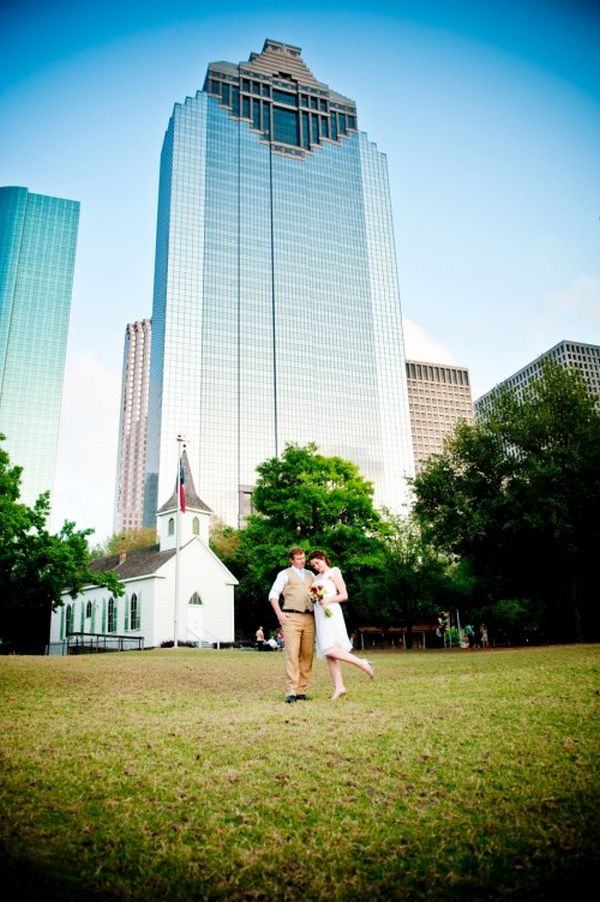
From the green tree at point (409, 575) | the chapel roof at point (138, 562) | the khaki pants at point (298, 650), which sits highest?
the chapel roof at point (138, 562)

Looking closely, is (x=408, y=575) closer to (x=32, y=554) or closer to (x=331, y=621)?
(x=32, y=554)

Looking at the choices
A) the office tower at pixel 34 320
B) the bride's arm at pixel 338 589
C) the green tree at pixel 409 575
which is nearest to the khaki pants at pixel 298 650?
the bride's arm at pixel 338 589

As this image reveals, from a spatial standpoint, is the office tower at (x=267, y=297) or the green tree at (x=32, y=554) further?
the office tower at (x=267, y=297)

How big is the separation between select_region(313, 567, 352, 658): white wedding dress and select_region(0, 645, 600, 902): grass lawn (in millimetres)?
1423

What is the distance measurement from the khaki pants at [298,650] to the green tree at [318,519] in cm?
2834

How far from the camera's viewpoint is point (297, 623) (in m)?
9.38

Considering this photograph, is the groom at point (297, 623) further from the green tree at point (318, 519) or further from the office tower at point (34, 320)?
the office tower at point (34, 320)

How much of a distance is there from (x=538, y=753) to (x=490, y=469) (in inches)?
1030

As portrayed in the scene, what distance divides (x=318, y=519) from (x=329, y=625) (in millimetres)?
31231

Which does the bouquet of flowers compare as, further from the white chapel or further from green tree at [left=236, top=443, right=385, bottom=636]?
the white chapel

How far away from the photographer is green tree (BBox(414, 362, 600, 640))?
87.2ft

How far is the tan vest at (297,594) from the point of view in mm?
9391

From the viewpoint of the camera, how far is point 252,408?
127062 millimetres

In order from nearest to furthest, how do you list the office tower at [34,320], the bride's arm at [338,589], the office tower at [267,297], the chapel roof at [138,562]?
1. the bride's arm at [338,589]
2. the chapel roof at [138,562]
3. the office tower at [267,297]
4. the office tower at [34,320]
